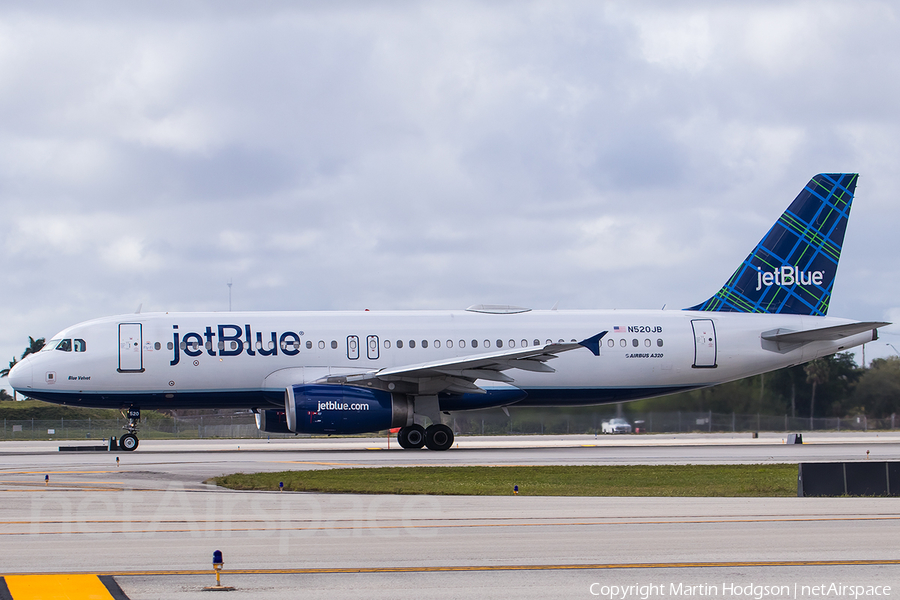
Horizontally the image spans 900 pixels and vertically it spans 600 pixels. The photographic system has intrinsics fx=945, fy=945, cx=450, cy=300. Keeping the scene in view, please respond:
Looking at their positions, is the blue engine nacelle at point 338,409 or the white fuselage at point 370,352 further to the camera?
the white fuselage at point 370,352

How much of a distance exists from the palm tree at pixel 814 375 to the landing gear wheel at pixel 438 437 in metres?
19.8

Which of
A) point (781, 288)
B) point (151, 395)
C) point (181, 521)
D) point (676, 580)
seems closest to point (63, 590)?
point (181, 521)

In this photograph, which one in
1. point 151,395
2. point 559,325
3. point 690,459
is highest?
point 559,325

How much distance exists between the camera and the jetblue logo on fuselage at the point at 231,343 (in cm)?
2822

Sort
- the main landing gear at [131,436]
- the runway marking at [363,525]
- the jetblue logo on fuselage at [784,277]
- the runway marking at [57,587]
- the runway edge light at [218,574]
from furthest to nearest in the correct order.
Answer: the jetblue logo on fuselage at [784,277], the main landing gear at [131,436], the runway marking at [363,525], the runway edge light at [218,574], the runway marking at [57,587]

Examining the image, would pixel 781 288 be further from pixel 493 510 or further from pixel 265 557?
pixel 265 557

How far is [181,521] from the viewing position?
1204 cm

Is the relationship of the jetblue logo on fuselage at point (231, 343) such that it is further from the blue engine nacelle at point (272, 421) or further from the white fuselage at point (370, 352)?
the blue engine nacelle at point (272, 421)

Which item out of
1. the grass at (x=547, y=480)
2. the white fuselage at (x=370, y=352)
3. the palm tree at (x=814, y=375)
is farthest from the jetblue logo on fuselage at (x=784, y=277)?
the grass at (x=547, y=480)

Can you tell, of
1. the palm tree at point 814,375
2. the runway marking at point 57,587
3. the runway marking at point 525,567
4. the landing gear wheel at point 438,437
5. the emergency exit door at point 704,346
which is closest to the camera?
the runway marking at point 57,587

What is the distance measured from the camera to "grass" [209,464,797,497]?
51.3 feet

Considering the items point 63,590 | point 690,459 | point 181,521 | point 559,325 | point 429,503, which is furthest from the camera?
point 559,325

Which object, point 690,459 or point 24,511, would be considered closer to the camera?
point 24,511

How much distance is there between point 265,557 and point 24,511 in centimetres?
555
